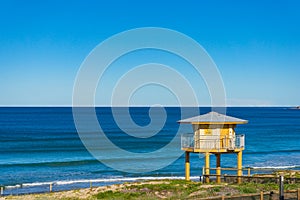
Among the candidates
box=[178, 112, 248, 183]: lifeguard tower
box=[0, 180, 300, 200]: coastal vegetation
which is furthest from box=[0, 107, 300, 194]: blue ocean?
box=[178, 112, 248, 183]: lifeguard tower

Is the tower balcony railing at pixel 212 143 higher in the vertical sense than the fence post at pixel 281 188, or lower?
higher

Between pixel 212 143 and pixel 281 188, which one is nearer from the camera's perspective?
pixel 281 188

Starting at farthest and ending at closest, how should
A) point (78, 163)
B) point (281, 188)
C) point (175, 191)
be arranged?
point (78, 163), point (175, 191), point (281, 188)

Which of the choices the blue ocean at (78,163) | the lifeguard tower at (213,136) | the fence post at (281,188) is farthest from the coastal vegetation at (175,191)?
the blue ocean at (78,163)

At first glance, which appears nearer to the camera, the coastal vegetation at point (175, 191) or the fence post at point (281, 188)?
the fence post at point (281, 188)

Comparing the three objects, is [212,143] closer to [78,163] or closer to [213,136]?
[213,136]

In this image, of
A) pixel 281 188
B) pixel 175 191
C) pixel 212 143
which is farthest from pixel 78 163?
pixel 281 188

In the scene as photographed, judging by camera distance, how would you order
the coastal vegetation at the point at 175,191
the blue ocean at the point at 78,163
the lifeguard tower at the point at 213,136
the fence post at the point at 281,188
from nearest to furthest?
the fence post at the point at 281,188
the coastal vegetation at the point at 175,191
the lifeguard tower at the point at 213,136
the blue ocean at the point at 78,163

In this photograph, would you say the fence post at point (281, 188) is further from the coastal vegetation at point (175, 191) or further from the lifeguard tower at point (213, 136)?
the lifeguard tower at point (213, 136)

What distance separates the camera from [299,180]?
69.8ft

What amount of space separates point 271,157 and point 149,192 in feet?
117

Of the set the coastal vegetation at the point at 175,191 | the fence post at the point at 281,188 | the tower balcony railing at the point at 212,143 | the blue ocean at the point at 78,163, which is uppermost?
the tower balcony railing at the point at 212,143

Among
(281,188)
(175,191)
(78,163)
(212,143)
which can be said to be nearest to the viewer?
(281,188)

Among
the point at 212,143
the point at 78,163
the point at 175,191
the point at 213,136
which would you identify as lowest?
the point at 78,163
